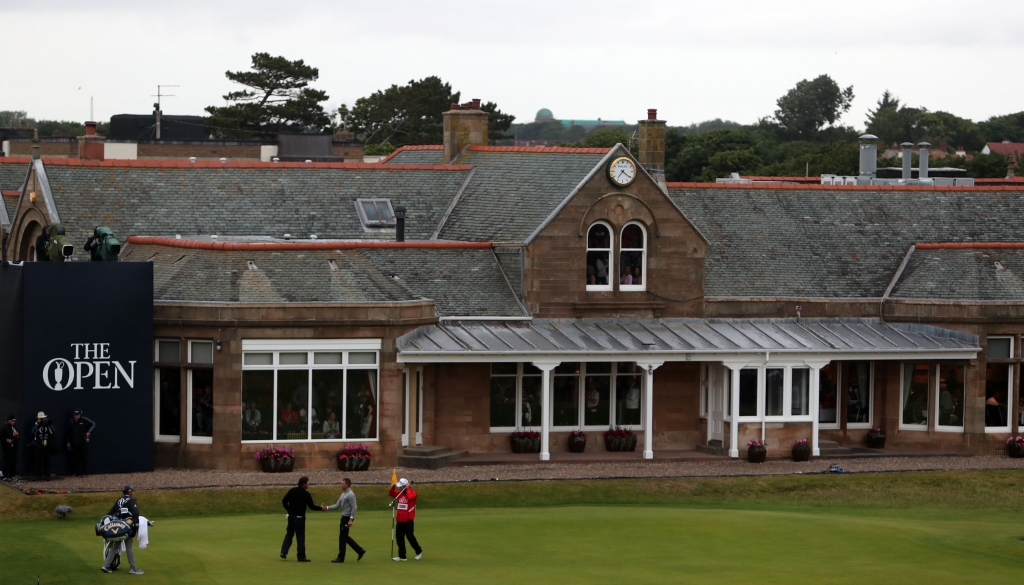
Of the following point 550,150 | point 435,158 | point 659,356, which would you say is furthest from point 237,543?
point 435,158

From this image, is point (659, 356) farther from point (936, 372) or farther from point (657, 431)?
A: point (936, 372)

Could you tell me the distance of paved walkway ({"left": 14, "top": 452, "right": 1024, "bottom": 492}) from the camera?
34.8 m

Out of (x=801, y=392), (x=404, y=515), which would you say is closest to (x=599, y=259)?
(x=801, y=392)

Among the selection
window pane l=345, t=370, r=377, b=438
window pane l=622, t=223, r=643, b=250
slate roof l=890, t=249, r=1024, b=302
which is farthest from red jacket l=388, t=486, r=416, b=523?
slate roof l=890, t=249, r=1024, b=302

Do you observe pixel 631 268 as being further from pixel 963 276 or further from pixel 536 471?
pixel 963 276

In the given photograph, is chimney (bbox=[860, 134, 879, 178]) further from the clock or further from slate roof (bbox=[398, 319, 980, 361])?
the clock

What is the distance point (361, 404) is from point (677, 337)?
7.91 meters

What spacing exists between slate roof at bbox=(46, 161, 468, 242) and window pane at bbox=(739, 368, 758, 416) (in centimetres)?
904

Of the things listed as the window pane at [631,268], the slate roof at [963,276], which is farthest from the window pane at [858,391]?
the window pane at [631,268]

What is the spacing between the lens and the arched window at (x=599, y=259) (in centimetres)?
4188

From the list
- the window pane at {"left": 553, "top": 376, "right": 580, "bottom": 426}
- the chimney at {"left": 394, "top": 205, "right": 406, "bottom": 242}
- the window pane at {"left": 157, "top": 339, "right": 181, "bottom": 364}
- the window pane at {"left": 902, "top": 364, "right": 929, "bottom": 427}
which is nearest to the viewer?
the window pane at {"left": 157, "top": 339, "right": 181, "bottom": 364}

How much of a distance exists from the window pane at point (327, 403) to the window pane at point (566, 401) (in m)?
5.78

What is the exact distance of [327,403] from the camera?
1479 inches

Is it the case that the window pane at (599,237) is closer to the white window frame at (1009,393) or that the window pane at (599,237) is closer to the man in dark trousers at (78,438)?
the white window frame at (1009,393)
